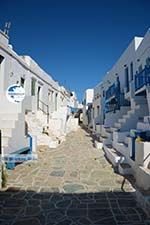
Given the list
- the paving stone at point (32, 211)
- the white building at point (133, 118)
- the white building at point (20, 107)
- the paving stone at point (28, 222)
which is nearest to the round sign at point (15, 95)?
the white building at point (20, 107)

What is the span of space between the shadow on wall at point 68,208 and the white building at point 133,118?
962mm

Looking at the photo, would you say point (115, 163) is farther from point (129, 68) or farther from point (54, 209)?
point (129, 68)

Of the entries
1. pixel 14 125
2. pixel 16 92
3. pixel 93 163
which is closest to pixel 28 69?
pixel 16 92

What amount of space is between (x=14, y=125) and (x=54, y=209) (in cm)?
454

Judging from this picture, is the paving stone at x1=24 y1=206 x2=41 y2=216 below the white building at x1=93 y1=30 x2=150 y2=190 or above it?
below

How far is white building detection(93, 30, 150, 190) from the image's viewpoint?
20.2 feet

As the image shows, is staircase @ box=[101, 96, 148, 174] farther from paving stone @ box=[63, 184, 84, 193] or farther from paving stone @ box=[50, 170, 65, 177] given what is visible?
paving stone @ box=[63, 184, 84, 193]

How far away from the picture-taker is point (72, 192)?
227 inches

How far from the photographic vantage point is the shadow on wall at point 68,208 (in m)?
4.18

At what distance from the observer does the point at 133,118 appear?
440 inches

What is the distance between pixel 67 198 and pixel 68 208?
1.86 feet

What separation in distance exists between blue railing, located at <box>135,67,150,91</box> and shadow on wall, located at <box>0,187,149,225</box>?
6.21 metres

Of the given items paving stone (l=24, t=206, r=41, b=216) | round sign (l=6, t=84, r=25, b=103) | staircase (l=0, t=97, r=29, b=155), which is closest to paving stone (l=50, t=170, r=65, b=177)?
staircase (l=0, t=97, r=29, b=155)

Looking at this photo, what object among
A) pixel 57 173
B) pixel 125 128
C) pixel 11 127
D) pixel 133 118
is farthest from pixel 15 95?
pixel 133 118
